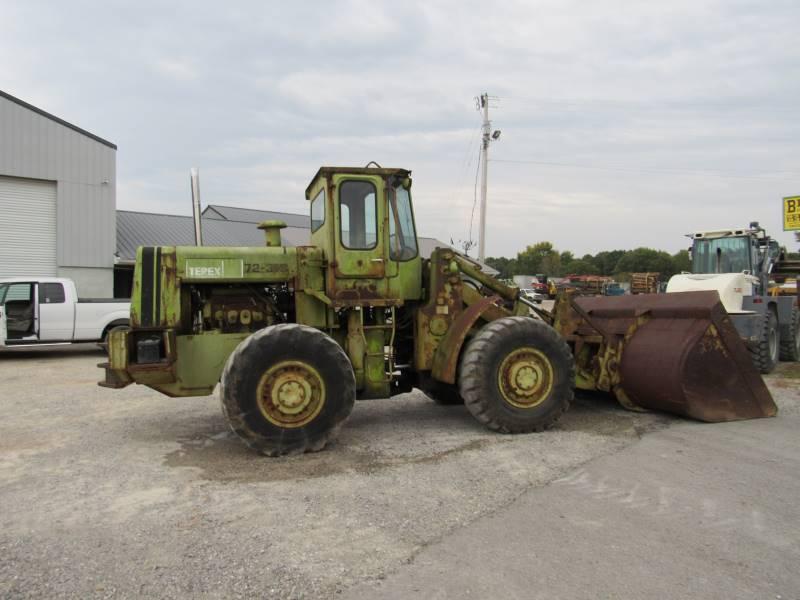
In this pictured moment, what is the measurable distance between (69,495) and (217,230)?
84.6 feet

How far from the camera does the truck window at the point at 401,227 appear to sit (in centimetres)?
677

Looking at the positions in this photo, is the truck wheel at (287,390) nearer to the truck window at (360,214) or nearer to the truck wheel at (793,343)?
the truck window at (360,214)

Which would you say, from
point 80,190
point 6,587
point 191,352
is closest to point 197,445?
point 191,352

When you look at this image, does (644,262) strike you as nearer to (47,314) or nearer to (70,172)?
(70,172)

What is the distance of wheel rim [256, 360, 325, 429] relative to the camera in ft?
19.1

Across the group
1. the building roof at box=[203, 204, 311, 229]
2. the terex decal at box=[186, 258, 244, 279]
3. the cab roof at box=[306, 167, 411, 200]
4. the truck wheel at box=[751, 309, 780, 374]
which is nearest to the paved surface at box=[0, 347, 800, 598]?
the terex decal at box=[186, 258, 244, 279]

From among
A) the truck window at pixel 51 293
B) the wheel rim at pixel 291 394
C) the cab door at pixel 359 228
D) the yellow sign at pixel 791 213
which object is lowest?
the wheel rim at pixel 291 394

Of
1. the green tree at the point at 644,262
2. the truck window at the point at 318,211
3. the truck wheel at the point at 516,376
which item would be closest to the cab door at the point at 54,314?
the truck window at the point at 318,211

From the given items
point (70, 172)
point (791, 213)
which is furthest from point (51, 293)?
point (791, 213)

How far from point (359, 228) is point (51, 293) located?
10.7 metres

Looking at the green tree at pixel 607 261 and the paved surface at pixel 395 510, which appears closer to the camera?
the paved surface at pixel 395 510

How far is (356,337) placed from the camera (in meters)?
6.75

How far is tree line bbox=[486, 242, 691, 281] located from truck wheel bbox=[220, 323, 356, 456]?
266 ft

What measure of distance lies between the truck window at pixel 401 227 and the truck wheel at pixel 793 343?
1012 cm
